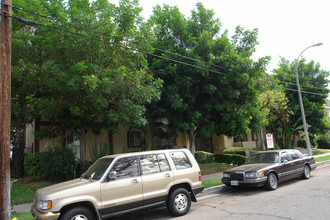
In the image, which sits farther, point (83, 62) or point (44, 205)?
point (83, 62)

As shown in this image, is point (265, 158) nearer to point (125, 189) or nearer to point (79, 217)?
point (125, 189)

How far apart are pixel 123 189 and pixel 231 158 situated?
12941 mm

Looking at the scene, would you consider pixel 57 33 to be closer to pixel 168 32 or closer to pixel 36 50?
pixel 36 50

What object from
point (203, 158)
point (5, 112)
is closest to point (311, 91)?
point (203, 158)

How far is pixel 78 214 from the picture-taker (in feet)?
16.2

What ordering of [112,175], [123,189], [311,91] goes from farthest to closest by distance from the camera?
1. [311,91]
2. [123,189]
3. [112,175]

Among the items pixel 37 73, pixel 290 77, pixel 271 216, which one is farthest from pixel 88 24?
pixel 290 77

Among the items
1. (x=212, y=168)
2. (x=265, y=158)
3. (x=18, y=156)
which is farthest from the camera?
(x=212, y=168)

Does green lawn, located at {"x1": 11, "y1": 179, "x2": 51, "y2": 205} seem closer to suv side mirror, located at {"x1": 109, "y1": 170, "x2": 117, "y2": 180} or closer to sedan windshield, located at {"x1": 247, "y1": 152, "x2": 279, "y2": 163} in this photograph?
suv side mirror, located at {"x1": 109, "y1": 170, "x2": 117, "y2": 180}

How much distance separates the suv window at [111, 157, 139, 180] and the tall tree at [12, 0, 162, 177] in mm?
2833

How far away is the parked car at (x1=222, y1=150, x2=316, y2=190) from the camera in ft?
27.5

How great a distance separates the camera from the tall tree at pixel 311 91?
74.9ft

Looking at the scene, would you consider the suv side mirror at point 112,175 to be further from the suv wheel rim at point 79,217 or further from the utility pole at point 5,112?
the utility pole at point 5,112

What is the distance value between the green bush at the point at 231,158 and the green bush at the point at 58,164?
1082cm
